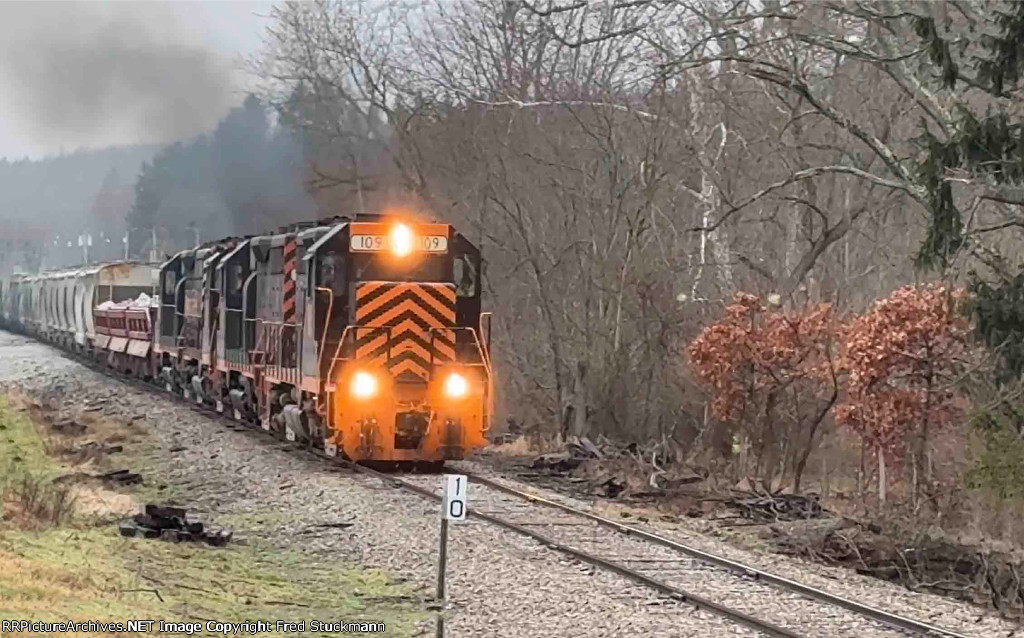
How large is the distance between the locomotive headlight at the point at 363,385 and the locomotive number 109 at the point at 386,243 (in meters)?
1.75

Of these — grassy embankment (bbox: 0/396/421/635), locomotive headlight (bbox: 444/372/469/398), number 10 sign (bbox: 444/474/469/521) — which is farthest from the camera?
locomotive headlight (bbox: 444/372/469/398)

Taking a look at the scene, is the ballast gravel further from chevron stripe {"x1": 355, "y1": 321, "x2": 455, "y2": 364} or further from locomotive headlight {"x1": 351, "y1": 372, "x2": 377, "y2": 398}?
chevron stripe {"x1": 355, "y1": 321, "x2": 455, "y2": 364}

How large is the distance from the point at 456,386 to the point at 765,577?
705 cm

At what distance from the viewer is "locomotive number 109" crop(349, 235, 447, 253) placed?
17.8 meters

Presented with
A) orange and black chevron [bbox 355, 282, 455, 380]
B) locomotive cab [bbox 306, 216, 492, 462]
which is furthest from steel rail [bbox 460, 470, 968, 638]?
orange and black chevron [bbox 355, 282, 455, 380]

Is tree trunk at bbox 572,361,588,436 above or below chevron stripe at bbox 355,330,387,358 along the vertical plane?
below

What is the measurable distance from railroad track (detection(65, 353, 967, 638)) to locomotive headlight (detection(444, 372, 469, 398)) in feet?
4.59

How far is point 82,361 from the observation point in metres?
43.2

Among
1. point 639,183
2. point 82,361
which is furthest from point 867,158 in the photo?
point 82,361

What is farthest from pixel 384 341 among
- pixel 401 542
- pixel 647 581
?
pixel 647 581

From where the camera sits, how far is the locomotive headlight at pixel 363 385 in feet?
55.9

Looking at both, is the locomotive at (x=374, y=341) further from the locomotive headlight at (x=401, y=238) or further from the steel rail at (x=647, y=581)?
the steel rail at (x=647, y=581)

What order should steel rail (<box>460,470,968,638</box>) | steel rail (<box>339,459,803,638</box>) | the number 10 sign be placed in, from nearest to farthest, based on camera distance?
steel rail (<box>339,459,803,638</box>)
steel rail (<box>460,470,968,638</box>)
the number 10 sign

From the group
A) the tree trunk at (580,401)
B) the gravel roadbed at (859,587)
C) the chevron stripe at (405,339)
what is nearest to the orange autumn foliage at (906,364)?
the gravel roadbed at (859,587)
